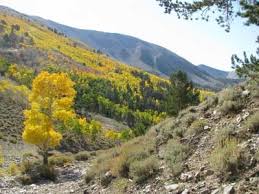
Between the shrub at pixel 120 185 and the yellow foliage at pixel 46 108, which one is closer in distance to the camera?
the shrub at pixel 120 185

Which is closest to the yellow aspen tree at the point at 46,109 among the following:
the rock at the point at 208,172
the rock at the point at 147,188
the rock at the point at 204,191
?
the rock at the point at 147,188

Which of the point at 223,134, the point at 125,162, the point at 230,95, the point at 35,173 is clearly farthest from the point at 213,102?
the point at 35,173

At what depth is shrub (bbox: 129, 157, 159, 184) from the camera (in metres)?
16.9

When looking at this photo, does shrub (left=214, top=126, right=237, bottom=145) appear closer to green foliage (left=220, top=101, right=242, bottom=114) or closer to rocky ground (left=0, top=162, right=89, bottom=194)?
green foliage (left=220, top=101, right=242, bottom=114)

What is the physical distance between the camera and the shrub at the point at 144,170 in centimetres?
1691

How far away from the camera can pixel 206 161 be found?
15109 millimetres

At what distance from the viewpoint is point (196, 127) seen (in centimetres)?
1873

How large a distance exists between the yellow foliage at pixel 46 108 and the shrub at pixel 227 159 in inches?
1085

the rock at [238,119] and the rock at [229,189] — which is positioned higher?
the rock at [238,119]

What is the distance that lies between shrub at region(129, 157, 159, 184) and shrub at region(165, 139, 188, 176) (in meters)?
0.54

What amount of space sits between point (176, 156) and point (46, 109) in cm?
2603

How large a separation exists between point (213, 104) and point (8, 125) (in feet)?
241

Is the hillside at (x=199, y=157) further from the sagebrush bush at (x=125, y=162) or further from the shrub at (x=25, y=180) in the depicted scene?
the shrub at (x=25, y=180)

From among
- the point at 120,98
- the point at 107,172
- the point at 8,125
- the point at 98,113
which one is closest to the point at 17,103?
the point at 8,125
